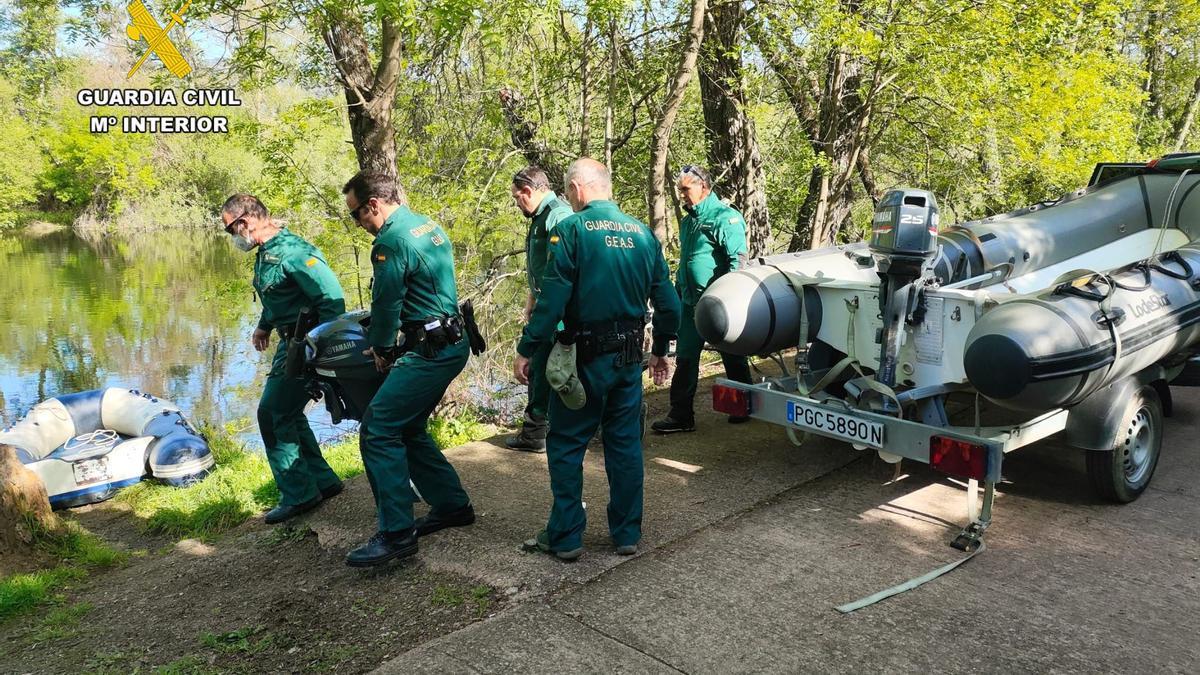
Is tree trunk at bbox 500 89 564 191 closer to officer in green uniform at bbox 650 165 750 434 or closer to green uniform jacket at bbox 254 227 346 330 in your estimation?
officer in green uniform at bbox 650 165 750 434

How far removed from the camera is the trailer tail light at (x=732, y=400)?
4664 mm

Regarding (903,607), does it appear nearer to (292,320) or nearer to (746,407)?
(746,407)

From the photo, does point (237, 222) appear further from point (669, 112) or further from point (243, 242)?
point (669, 112)

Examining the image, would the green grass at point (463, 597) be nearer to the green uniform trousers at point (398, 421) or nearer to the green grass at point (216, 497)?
the green uniform trousers at point (398, 421)

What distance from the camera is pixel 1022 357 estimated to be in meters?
3.45

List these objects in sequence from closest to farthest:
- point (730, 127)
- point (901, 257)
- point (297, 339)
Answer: point (901, 257)
point (297, 339)
point (730, 127)

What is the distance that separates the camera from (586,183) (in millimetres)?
3645

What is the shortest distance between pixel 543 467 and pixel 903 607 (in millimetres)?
2377

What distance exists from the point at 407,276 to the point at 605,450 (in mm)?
1130

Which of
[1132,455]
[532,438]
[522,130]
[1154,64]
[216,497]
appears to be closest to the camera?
[1132,455]

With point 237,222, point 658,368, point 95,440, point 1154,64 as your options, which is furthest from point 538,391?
point 1154,64

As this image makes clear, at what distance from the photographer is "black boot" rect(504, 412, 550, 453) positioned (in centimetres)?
544

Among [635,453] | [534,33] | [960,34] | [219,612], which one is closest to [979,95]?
[960,34]

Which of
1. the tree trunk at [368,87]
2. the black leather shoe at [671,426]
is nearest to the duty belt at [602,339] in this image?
the black leather shoe at [671,426]
